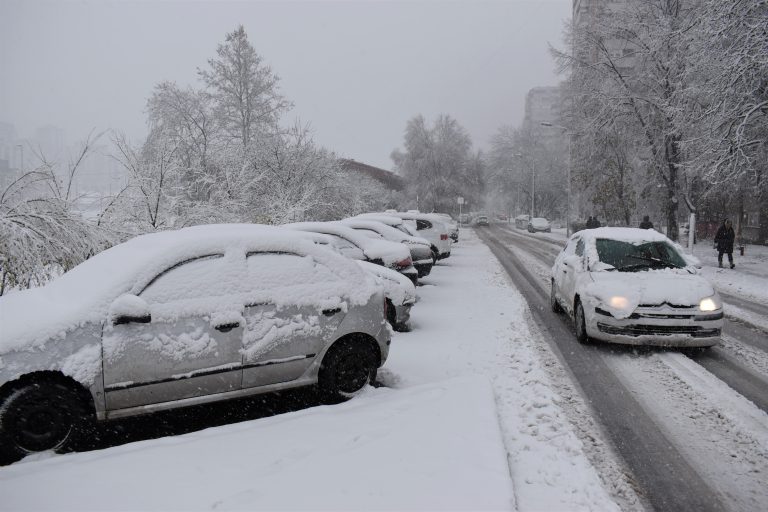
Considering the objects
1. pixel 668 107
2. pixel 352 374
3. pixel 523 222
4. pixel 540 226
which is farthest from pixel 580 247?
pixel 523 222

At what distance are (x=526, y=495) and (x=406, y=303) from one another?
4.23m

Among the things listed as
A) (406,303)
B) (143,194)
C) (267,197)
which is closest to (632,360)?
(406,303)

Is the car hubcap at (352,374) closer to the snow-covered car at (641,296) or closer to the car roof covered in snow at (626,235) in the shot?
the snow-covered car at (641,296)

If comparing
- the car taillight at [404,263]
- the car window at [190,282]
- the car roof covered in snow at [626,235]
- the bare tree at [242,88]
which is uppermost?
the bare tree at [242,88]

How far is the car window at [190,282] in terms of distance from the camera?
12.8ft

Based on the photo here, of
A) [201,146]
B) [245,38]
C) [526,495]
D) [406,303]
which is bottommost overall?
[526,495]

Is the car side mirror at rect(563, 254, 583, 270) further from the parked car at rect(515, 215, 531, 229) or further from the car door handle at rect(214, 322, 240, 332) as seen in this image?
the parked car at rect(515, 215, 531, 229)

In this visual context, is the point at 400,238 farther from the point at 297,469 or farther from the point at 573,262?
the point at 297,469

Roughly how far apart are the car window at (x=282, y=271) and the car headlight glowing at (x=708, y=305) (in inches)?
190

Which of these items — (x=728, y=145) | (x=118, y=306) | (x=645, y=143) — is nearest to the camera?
(x=118, y=306)

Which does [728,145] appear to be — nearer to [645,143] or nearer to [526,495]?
[645,143]

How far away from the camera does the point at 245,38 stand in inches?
1307

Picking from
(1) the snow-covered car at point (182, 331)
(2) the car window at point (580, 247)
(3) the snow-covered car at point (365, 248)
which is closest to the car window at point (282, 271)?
(1) the snow-covered car at point (182, 331)

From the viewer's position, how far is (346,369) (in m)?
4.73
